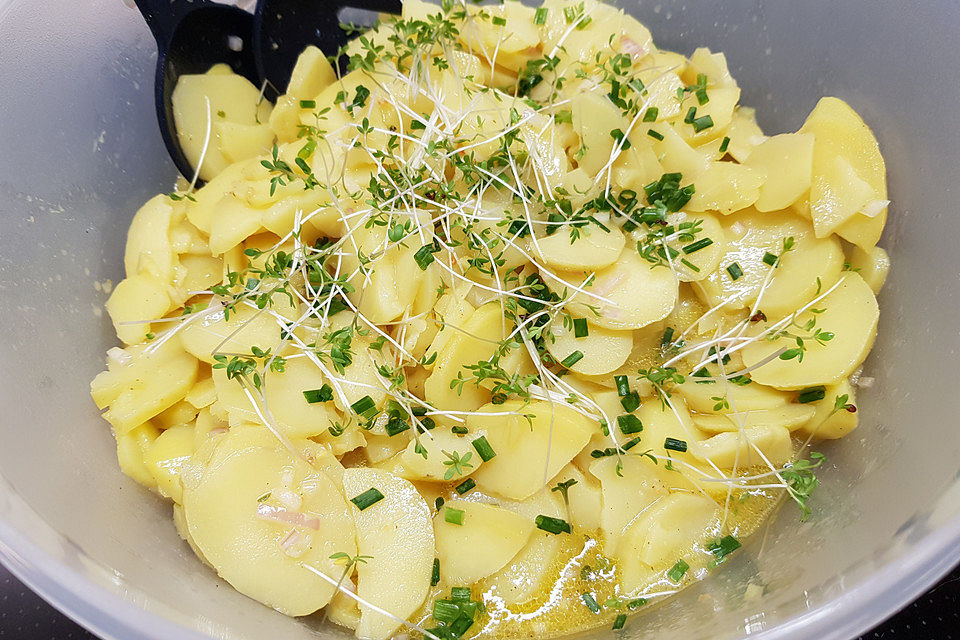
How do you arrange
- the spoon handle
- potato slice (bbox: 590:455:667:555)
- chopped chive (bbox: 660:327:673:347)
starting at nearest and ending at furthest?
potato slice (bbox: 590:455:667:555) → chopped chive (bbox: 660:327:673:347) → the spoon handle

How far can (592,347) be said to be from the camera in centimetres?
135

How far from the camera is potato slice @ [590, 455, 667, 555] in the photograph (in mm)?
1286

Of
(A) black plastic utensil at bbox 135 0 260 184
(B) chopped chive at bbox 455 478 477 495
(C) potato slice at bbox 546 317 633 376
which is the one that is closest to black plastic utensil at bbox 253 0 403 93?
(A) black plastic utensil at bbox 135 0 260 184

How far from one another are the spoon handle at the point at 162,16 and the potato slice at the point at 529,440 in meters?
1.18

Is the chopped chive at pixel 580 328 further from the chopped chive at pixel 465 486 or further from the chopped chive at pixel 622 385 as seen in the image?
the chopped chive at pixel 465 486

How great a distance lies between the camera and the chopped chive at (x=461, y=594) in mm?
1228

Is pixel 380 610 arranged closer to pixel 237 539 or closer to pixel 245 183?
pixel 237 539

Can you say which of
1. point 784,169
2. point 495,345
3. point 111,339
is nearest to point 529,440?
point 495,345

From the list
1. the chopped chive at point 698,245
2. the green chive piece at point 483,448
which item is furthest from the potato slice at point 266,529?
the chopped chive at point 698,245

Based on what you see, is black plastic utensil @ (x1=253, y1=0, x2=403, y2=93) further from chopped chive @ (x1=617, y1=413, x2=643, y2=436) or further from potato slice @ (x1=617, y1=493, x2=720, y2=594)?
potato slice @ (x1=617, y1=493, x2=720, y2=594)

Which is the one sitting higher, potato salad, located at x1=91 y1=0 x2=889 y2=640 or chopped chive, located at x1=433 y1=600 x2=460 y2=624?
potato salad, located at x1=91 y1=0 x2=889 y2=640

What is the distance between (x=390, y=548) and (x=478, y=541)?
0.16 m

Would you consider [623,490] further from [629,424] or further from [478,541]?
[478,541]

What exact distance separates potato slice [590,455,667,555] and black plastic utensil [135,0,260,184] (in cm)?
126
